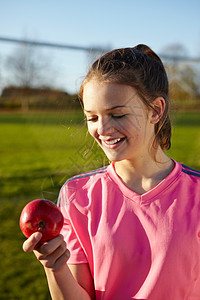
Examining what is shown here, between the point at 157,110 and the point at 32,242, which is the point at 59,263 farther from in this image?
the point at 157,110

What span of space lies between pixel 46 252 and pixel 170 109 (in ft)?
2.19

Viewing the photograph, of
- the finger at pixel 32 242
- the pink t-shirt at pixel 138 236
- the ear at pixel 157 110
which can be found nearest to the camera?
the finger at pixel 32 242

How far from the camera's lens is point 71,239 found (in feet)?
3.95

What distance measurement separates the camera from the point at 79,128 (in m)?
1.26

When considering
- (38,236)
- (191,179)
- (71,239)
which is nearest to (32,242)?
(38,236)

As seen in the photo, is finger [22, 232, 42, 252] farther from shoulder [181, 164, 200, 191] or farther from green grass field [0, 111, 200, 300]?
shoulder [181, 164, 200, 191]

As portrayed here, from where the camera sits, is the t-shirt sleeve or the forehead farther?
the t-shirt sleeve

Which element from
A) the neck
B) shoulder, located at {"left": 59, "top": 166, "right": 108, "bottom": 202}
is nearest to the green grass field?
shoulder, located at {"left": 59, "top": 166, "right": 108, "bottom": 202}

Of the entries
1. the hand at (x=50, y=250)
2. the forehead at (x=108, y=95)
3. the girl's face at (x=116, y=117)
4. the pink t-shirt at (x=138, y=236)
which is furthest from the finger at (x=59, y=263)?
the forehead at (x=108, y=95)

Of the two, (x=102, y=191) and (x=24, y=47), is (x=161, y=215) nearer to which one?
(x=102, y=191)

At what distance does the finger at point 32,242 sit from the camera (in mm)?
951

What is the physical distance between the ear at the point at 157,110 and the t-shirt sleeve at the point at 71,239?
0.37m

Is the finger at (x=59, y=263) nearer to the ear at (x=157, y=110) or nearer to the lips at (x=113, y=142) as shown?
the lips at (x=113, y=142)

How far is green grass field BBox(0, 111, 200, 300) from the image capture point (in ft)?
3.93
